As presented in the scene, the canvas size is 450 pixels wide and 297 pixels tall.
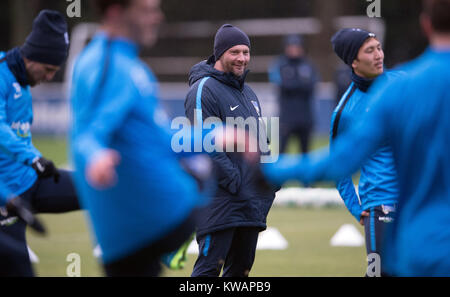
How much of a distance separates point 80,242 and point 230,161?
4927 millimetres

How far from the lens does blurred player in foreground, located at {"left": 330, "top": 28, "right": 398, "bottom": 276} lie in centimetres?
605

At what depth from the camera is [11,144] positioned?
19.1ft

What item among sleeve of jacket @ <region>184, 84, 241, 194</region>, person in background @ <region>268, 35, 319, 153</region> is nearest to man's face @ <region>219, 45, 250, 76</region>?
sleeve of jacket @ <region>184, 84, 241, 194</region>

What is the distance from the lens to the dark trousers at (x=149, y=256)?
407cm

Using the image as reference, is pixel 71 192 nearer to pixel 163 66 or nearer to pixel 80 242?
pixel 80 242

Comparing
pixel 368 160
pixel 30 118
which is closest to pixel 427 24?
pixel 368 160

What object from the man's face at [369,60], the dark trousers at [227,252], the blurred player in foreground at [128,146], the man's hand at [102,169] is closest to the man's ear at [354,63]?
the man's face at [369,60]

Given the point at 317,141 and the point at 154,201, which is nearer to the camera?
the point at 154,201

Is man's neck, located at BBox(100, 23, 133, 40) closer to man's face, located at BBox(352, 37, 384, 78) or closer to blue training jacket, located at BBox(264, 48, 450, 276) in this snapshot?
blue training jacket, located at BBox(264, 48, 450, 276)

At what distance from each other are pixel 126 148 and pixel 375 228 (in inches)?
106

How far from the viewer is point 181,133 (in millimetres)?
4555

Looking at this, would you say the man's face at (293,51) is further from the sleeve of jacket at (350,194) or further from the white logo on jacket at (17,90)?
the white logo on jacket at (17,90)

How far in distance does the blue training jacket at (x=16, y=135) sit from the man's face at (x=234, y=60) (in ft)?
5.37
